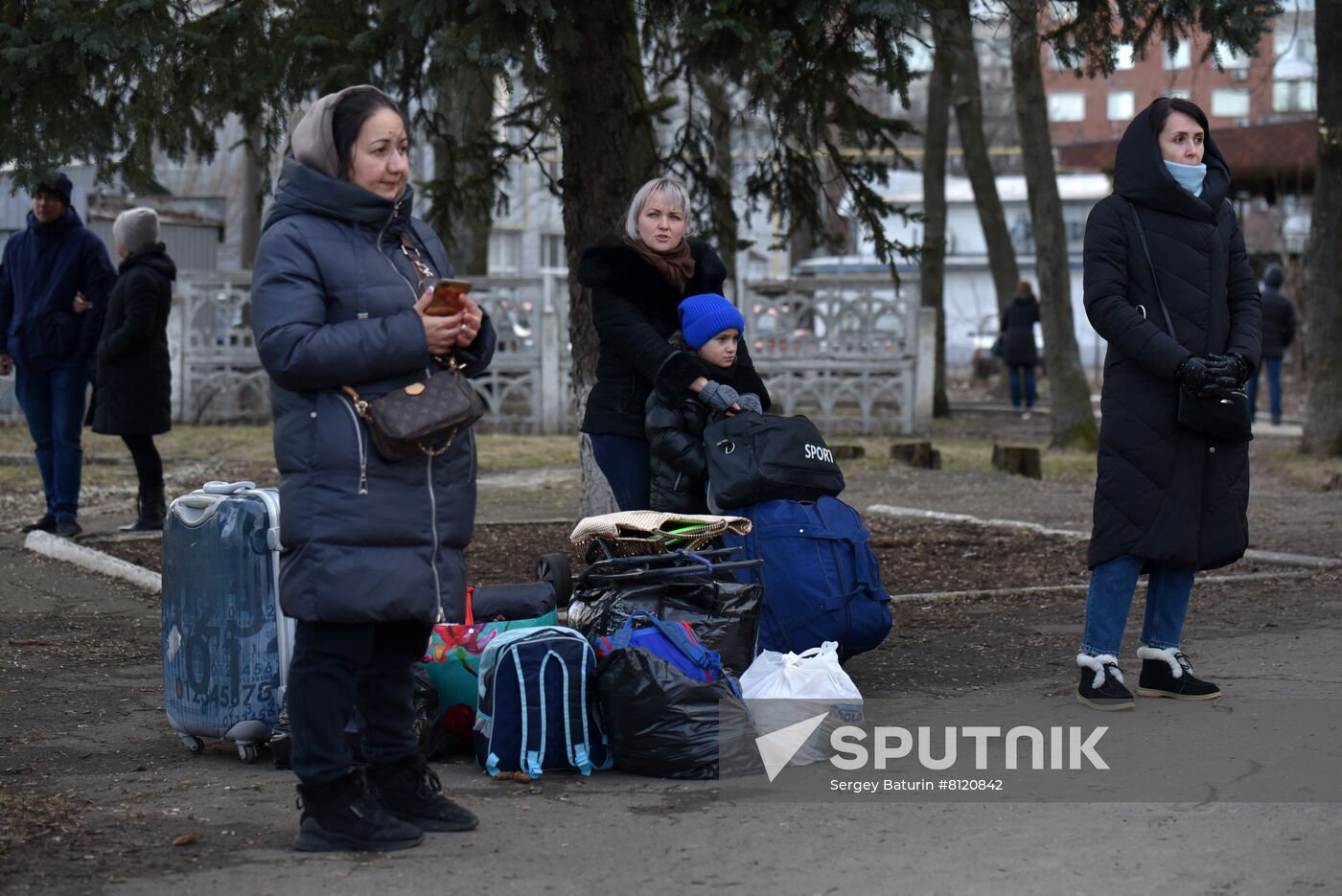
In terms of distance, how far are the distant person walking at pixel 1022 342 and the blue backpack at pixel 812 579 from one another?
18229mm

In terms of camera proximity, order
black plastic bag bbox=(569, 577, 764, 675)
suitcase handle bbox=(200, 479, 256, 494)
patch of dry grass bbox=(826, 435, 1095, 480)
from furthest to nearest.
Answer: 1. patch of dry grass bbox=(826, 435, 1095, 480)
2. black plastic bag bbox=(569, 577, 764, 675)
3. suitcase handle bbox=(200, 479, 256, 494)

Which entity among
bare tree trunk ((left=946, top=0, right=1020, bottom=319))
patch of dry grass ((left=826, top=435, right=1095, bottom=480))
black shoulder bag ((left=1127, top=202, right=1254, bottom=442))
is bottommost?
patch of dry grass ((left=826, top=435, right=1095, bottom=480))

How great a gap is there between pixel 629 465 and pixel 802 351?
13249 mm

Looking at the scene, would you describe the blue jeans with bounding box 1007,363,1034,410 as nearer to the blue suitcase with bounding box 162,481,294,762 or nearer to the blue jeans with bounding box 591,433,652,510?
the blue jeans with bounding box 591,433,652,510

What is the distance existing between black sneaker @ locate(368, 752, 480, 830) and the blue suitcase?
90cm

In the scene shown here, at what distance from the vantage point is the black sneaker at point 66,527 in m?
10.3

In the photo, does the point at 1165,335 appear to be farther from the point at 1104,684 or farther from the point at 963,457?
the point at 963,457

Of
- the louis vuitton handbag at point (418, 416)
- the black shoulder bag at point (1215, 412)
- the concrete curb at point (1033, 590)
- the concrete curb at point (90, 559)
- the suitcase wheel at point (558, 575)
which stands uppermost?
the louis vuitton handbag at point (418, 416)

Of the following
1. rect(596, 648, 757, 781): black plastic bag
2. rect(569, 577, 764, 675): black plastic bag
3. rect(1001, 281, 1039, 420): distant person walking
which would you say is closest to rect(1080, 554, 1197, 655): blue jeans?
rect(569, 577, 764, 675): black plastic bag

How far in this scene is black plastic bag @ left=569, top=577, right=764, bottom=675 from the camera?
18.2ft

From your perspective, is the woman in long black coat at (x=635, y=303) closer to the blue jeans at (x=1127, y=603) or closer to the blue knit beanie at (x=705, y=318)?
the blue knit beanie at (x=705, y=318)

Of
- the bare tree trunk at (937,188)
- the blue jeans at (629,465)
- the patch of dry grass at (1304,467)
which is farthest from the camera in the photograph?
the bare tree trunk at (937,188)

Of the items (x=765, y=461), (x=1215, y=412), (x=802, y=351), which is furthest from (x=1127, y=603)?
(x=802, y=351)

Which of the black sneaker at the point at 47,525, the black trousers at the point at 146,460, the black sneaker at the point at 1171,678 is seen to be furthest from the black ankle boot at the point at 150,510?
the black sneaker at the point at 1171,678
